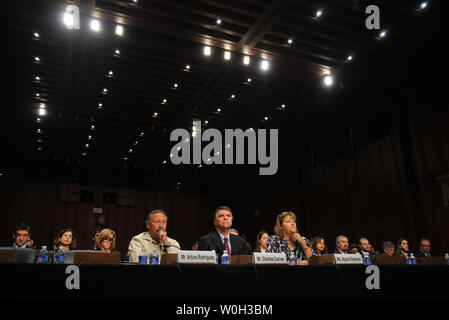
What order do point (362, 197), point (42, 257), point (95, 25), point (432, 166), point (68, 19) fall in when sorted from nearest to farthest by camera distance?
point (42, 257)
point (68, 19)
point (95, 25)
point (432, 166)
point (362, 197)

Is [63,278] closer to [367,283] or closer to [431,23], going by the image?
[367,283]

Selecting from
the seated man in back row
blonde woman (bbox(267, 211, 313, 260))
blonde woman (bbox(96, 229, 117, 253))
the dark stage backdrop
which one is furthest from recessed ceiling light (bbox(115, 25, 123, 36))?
the dark stage backdrop

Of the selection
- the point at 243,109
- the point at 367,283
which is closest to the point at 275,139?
the point at 243,109

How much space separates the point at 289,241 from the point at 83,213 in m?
12.0

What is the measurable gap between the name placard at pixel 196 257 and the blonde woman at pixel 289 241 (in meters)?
1.30

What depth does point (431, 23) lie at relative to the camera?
6.52 metres

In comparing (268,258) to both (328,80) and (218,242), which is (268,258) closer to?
(218,242)

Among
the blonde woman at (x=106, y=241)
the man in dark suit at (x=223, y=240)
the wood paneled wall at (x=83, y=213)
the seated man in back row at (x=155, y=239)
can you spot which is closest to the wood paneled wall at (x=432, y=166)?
the man in dark suit at (x=223, y=240)

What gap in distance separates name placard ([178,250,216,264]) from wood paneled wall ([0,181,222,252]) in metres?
12.1

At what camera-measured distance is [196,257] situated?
2312mm

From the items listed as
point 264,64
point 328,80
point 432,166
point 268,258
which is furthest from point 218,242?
point 432,166

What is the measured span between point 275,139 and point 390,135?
3.81 m

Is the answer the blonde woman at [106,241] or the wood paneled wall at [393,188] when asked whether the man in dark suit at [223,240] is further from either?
the wood paneled wall at [393,188]

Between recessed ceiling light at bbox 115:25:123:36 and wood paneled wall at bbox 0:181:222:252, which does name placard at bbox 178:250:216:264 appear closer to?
recessed ceiling light at bbox 115:25:123:36
